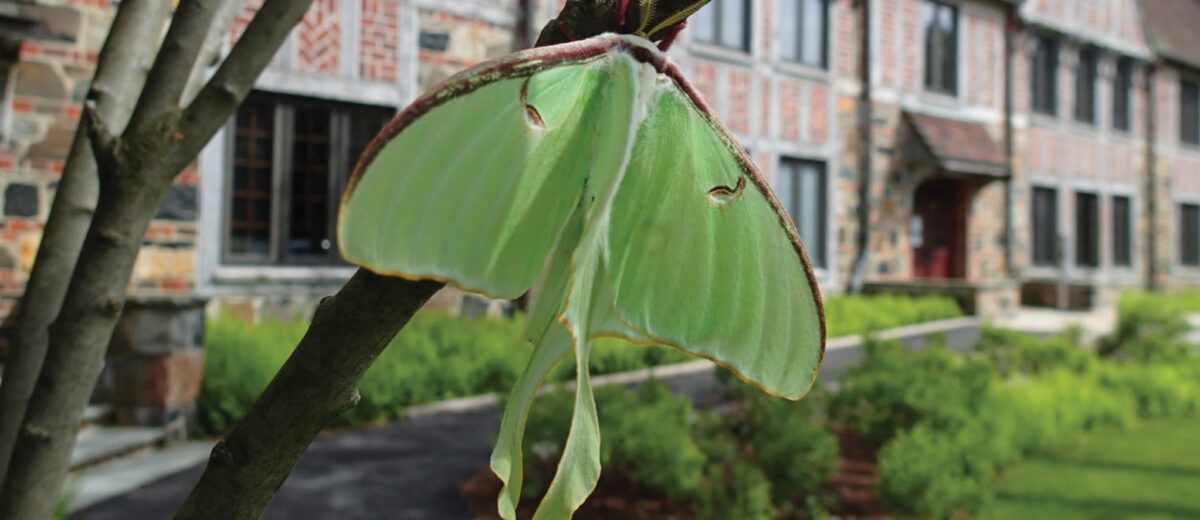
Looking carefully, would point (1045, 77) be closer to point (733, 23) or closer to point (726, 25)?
point (733, 23)

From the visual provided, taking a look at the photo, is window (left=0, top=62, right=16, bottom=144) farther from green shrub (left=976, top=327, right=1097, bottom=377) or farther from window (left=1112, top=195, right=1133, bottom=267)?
window (left=1112, top=195, right=1133, bottom=267)

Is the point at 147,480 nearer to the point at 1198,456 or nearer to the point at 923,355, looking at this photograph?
the point at 923,355

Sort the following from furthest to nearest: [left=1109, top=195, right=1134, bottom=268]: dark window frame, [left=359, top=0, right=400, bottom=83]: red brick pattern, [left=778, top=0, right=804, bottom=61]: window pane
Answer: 1. [left=1109, top=195, right=1134, bottom=268]: dark window frame
2. [left=778, top=0, right=804, bottom=61]: window pane
3. [left=359, top=0, right=400, bottom=83]: red brick pattern

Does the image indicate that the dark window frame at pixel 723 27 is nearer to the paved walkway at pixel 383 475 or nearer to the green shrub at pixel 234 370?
the paved walkway at pixel 383 475

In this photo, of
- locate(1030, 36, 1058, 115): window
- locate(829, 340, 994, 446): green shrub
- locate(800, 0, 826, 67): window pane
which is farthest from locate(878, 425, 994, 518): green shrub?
locate(1030, 36, 1058, 115): window

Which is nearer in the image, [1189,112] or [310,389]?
[310,389]

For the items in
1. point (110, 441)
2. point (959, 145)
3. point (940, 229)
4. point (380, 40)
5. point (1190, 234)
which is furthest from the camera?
point (1190, 234)

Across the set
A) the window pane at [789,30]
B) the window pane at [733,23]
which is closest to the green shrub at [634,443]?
the window pane at [733,23]

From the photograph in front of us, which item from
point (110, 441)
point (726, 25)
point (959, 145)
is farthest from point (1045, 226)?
point (110, 441)
